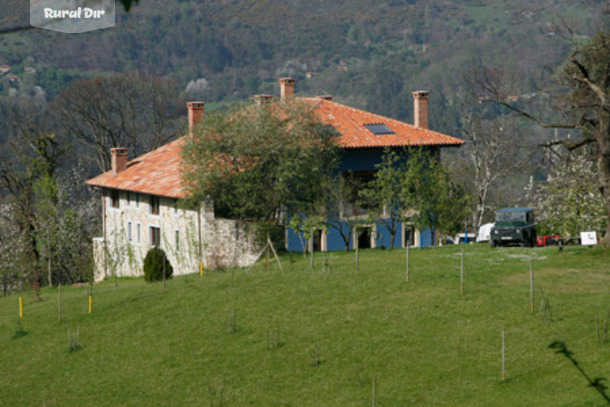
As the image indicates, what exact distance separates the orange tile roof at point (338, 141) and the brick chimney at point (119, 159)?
467mm

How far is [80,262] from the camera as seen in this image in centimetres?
5994

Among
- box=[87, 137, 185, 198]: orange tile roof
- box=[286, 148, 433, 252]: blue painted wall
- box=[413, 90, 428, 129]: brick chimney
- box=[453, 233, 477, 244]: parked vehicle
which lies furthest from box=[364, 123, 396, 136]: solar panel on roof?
box=[453, 233, 477, 244]: parked vehicle

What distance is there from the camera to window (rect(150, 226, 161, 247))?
175 ft

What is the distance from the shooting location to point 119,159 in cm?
6094

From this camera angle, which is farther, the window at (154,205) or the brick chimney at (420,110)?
the brick chimney at (420,110)

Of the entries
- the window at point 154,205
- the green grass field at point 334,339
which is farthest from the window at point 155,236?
the green grass field at point 334,339

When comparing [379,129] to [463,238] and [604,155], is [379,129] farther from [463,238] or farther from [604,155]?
[604,155]

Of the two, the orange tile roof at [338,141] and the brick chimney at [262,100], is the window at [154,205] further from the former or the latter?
the brick chimney at [262,100]

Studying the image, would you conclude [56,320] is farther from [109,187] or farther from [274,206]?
[109,187]

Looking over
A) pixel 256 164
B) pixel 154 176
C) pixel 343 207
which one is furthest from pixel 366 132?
pixel 154 176

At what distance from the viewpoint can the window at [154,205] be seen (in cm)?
5350

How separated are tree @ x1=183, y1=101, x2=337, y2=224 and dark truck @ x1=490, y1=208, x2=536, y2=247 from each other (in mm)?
8972

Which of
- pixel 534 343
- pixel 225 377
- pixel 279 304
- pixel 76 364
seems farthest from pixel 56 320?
pixel 534 343

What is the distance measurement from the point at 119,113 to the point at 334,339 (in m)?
63.9
